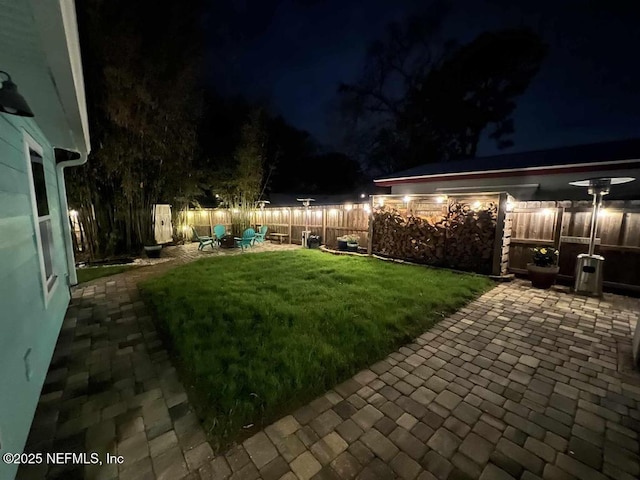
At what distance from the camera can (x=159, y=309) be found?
139 inches

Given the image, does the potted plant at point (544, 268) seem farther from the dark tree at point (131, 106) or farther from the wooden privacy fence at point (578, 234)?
the dark tree at point (131, 106)

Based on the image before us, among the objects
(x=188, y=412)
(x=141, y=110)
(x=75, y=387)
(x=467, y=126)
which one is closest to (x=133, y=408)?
(x=188, y=412)

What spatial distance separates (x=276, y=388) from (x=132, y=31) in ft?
25.9

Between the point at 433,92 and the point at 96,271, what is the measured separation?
64.6ft

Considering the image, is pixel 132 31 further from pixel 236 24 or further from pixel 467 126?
pixel 467 126

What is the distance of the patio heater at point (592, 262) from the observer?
429 centimetres

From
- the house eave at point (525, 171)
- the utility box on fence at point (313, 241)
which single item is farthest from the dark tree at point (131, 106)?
the house eave at point (525, 171)

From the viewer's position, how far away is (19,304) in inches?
70.4

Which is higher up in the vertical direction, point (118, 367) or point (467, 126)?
point (467, 126)

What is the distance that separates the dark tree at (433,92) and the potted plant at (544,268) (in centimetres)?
1413

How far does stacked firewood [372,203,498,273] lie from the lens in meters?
5.60

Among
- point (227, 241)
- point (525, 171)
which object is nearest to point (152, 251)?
point (227, 241)

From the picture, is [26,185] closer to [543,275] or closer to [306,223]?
[543,275]

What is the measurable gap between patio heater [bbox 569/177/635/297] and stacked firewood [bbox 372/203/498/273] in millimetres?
1371
